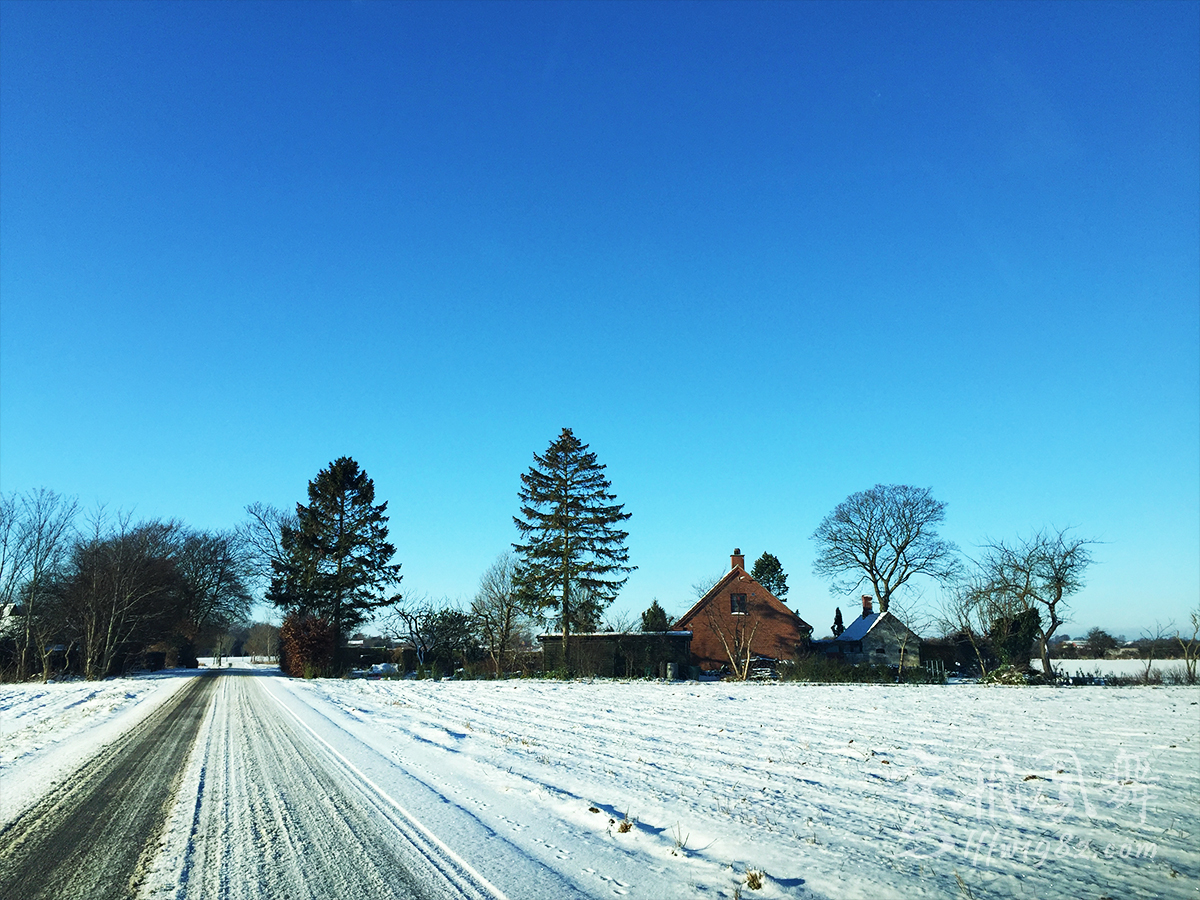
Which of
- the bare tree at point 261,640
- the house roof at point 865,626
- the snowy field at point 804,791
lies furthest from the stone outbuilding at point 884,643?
the bare tree at point 261,640

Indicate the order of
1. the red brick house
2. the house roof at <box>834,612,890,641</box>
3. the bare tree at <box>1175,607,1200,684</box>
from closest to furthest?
1. the bare tree at <box>1175,607,1200,684</box>
2. the red brick house
3. the house roof at <box>834,612,890,641</box>

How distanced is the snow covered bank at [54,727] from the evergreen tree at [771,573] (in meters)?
53.1

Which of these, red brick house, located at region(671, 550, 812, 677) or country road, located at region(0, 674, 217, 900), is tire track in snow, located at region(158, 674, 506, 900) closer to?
country road, located at region(0, 674, 217, 900)

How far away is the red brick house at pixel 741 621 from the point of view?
43812mm

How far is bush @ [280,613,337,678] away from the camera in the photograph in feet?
128

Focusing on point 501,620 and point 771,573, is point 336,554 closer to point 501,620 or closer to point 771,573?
point 501,620

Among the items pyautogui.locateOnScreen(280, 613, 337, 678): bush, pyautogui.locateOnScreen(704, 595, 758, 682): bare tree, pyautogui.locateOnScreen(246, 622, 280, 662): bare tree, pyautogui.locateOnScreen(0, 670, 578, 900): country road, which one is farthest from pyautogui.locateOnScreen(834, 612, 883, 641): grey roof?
pyautogui.locateOnScreen(246, 622, 280, 662): bare tree

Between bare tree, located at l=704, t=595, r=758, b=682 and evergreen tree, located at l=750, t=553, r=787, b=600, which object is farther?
evergreen tree, located at l=750, t=553, r=787, b=600

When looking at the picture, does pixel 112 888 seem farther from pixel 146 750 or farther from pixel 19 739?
pixel 19 739

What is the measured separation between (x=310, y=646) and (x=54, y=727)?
25469mm

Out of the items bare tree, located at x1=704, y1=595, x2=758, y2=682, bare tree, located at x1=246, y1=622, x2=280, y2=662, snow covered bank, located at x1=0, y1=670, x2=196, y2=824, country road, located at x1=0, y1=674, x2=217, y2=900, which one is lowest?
bare tree, located at x1=246, y1=622, x2=280, y2=662

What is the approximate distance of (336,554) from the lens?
49250 millimetres

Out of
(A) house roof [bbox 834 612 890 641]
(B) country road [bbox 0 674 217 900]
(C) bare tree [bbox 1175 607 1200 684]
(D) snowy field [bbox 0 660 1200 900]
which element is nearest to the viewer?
(B) country road [bbox 0 674 217 900]

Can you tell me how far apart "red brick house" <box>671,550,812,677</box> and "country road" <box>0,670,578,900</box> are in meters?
36.6
